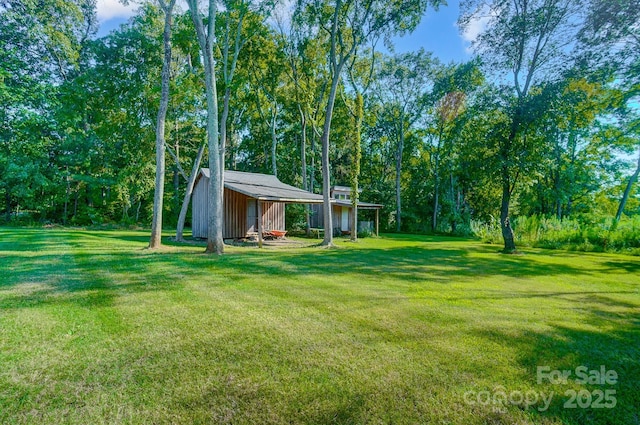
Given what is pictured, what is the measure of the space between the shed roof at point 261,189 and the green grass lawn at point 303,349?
819cm

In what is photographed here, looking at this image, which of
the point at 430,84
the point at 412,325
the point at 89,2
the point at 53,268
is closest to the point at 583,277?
the point at 412,325

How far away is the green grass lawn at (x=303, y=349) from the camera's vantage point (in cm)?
232

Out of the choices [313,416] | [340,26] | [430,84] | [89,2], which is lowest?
[313,416]

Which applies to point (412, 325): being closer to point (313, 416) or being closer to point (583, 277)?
point (313, 416)

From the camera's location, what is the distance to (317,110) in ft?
74.3

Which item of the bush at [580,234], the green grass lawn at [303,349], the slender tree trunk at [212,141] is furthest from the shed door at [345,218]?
the green grass lawn at [303,349]

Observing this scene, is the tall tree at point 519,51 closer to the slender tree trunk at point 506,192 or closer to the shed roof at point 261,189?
the slender tree trunk at point 506,192

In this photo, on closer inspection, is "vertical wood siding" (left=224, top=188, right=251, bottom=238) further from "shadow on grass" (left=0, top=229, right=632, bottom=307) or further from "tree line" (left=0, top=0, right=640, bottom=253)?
"shadow on grass" (left=0, top=229, right=632, bottom=307)

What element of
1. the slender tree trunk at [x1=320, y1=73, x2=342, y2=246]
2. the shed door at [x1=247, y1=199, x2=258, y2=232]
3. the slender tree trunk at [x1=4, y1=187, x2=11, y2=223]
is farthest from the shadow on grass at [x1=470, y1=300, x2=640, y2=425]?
the slender tree trunk at [x1=4, y1=187, x2=11, y2=223]

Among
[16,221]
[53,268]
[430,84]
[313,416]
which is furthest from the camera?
[430,84]

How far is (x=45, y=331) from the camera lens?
3432mm

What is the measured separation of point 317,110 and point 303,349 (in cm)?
2139

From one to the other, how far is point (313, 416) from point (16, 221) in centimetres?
2951

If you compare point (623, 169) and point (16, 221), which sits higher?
point (623, 169)
